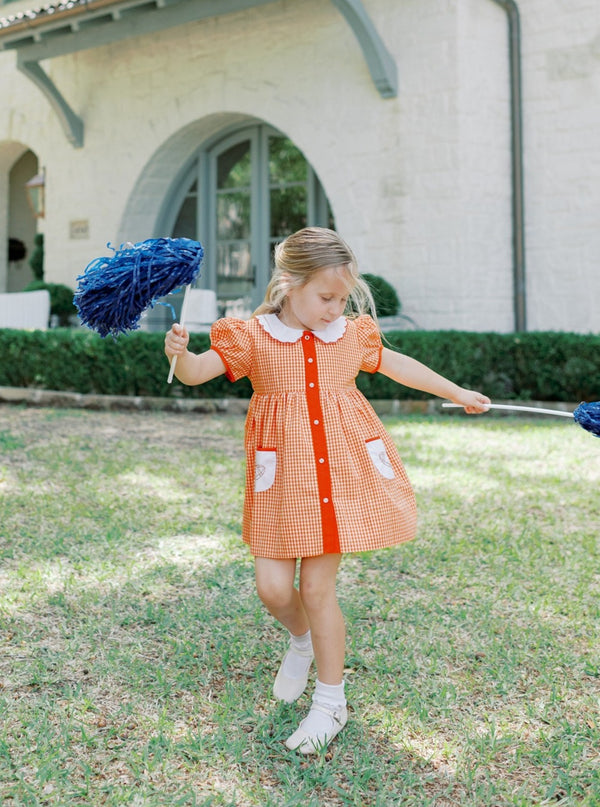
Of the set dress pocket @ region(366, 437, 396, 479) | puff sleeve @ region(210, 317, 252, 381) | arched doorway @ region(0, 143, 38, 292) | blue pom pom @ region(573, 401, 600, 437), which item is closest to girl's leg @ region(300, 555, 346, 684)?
dress pocket @ region(366, 437, 396, 479)

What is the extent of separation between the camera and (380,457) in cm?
223

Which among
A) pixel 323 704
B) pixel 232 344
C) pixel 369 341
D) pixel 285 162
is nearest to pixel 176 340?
pixel 232 344

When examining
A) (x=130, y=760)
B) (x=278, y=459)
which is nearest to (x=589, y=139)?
(x=278, y=459)

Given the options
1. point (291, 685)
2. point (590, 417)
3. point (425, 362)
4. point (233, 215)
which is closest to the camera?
A: point (590, 417)

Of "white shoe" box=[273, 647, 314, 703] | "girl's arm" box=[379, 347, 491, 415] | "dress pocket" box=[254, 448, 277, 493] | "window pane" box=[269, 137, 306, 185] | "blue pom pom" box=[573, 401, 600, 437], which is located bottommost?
"white shoe" box=[273, 647, 314, 703]

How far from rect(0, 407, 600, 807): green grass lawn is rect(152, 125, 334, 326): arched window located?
6.02 m

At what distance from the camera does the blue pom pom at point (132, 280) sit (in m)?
2.04

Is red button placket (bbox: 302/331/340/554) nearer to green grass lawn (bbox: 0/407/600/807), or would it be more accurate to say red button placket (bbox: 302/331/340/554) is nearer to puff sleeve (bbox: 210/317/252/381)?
puff sleeve (bbox: 210/317/252/381)

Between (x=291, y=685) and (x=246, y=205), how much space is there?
28.9ft

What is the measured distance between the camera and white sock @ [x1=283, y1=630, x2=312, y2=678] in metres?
2.26

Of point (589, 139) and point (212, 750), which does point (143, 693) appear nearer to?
point (212, 750)

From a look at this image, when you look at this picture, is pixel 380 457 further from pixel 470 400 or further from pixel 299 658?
pixel 299 658

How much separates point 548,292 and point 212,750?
22.9 ft

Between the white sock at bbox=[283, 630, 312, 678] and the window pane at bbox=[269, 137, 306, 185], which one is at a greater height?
the window pane at bbox=[269, 137, 306, 185]
